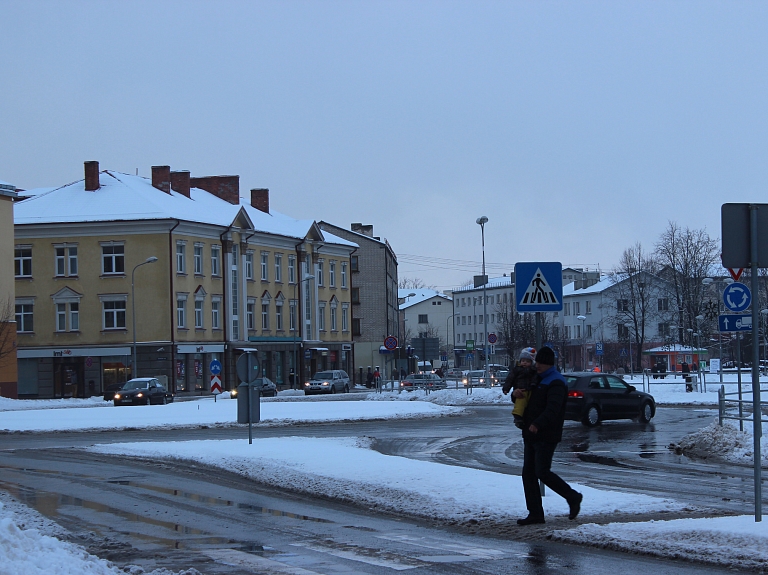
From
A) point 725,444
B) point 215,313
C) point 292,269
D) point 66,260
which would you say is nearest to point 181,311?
point 215,313

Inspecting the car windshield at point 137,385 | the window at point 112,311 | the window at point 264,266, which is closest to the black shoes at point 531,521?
the car windshield at point 137,385

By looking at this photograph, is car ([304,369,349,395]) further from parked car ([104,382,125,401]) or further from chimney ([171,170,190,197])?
chimney ([171,170,190,197])

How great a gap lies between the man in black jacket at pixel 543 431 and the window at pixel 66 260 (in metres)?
62.1

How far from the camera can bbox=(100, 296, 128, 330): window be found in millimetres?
68688

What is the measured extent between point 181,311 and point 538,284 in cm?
5879

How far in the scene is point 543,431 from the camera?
11.0 meters

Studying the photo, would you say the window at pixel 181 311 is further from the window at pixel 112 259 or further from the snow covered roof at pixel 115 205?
the snow covered roof at pixel 115 205

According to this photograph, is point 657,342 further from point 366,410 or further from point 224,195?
point 366,410

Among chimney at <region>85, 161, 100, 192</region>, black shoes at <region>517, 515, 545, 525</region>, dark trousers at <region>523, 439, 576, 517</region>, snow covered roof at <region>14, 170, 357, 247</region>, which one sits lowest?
black shoes at <region>517, 515, 545, 525</region>

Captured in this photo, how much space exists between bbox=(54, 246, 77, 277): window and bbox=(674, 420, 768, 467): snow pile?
53.9 metres

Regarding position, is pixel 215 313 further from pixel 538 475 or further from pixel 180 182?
pixel 538 475

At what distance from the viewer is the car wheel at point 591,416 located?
1188 inches

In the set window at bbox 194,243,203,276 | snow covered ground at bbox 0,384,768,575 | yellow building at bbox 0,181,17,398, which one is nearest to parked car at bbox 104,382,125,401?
yellow building at bbox 0,181,17,398

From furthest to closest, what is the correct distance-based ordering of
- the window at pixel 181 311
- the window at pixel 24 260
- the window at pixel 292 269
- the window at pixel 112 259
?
the window at pixel 292 269
the window at pixel 24 260
the window at pixel 181 311
the window at pixel 112 259
